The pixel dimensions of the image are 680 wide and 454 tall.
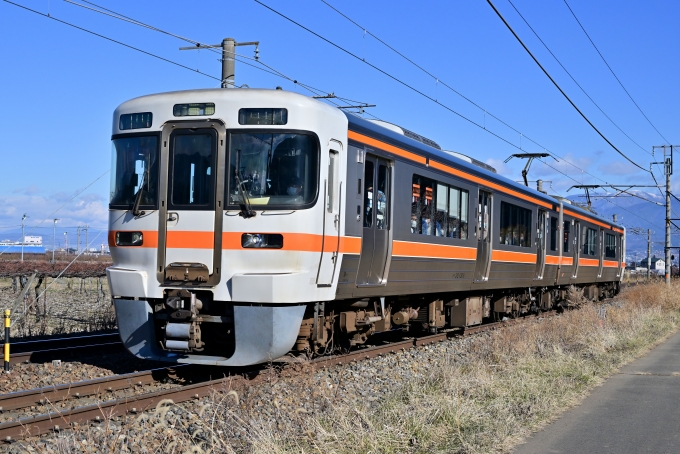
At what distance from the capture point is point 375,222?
36.5ft

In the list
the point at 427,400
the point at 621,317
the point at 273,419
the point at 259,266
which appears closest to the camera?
the point at 273,419

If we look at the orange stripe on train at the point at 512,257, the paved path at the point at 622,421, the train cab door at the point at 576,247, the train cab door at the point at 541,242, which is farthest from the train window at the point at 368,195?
the train cab door at the point at 576,247

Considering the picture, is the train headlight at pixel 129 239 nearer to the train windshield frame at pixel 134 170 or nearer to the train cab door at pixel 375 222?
the train windshield frame at pixel 134 170

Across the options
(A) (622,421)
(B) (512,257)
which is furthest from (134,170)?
(B) (512,257)

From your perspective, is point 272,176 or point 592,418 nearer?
point 592,418

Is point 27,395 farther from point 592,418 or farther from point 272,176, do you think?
point 592,418

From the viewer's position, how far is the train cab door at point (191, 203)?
30.2 feet

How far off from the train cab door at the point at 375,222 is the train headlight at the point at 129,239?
2845mm

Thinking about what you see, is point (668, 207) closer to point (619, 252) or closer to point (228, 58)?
point (619, 252)

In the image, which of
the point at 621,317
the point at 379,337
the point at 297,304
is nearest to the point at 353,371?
the point at 297,304

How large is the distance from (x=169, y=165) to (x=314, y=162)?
1694mm

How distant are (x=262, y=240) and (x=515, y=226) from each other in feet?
33.6

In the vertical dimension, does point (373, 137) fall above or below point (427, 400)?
above

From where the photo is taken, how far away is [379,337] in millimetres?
15180
